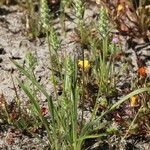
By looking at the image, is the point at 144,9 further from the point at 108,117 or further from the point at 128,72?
the point at 108,117

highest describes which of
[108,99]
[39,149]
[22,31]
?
[22,31]

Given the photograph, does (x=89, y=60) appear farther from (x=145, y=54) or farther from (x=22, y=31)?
(x=22, y=31)

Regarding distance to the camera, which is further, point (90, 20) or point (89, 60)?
point (90, 20)

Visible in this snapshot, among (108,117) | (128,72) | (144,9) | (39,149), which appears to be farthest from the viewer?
(144,9)

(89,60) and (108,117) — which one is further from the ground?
(89,60)

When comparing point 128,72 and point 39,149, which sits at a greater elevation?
point 128,72

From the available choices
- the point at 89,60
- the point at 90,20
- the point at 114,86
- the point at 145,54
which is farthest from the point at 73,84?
the point at 90,20

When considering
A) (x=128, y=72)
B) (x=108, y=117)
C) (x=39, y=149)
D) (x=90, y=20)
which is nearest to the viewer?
(x=39, y=149)

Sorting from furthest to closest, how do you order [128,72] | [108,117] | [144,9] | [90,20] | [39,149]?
[90,20] → [144,9] → [128,72] → [108,117] → [39,149]

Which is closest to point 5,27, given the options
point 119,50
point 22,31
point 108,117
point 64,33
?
point 22,31
